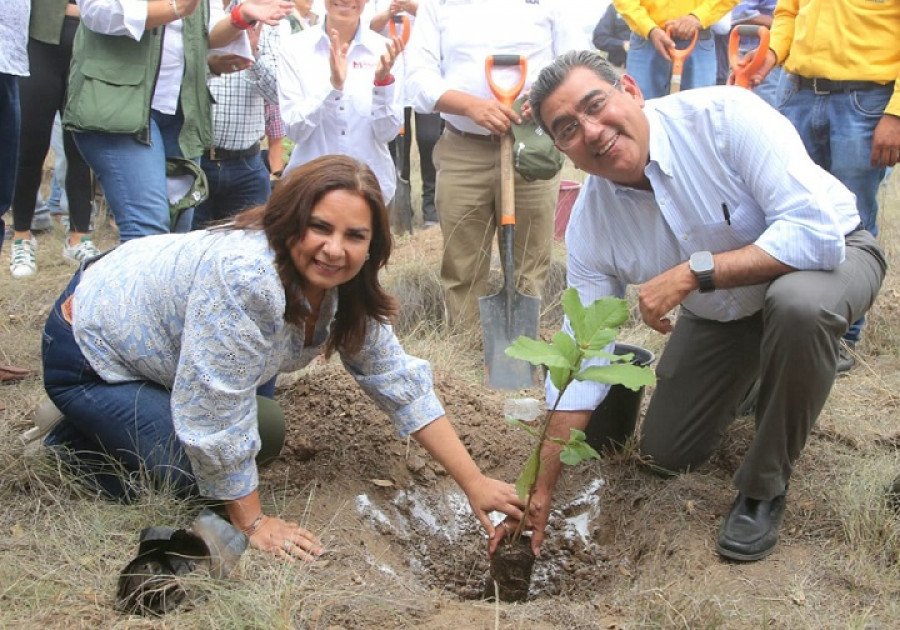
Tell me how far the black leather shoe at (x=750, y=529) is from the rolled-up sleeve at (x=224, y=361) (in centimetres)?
134

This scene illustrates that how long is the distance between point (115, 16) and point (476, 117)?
5.02ft

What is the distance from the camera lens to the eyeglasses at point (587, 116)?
262 cm

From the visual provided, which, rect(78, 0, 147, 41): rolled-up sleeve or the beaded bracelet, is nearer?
the beaded bracelet

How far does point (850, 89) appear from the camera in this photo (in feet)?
12.6

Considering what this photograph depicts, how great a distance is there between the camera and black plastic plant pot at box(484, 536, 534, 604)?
2.69 metres

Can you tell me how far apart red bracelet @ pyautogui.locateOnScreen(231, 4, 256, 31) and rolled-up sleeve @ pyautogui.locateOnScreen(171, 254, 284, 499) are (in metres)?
1.86

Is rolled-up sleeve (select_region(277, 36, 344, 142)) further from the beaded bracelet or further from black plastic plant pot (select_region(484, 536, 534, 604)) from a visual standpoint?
black plastic plant pot (select_region(484, 536, 534, 604))

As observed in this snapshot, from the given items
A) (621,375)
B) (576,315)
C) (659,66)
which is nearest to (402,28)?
(659,66)

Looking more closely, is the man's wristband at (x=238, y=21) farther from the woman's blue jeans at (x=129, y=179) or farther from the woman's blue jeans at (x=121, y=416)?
the woman's blue jeans at (x=121, y=416)

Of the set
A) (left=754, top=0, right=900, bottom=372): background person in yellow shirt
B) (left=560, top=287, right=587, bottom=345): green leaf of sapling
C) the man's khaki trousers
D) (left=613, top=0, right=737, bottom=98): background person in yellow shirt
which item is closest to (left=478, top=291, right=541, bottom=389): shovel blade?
the man's khaki trousers

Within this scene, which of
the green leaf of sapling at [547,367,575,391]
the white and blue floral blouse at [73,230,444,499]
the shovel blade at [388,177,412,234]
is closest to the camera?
the green leaf of sapling at [547,367,575,391]

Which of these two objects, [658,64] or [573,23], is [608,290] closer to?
[573,23]

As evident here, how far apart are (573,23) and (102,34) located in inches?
81.1

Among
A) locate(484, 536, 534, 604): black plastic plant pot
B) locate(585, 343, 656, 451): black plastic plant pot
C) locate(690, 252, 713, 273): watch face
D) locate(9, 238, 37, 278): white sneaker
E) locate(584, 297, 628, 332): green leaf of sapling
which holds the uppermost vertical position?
locate(690, 252, 713, 273): watch face
